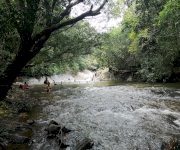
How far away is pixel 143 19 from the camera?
43.3 ft

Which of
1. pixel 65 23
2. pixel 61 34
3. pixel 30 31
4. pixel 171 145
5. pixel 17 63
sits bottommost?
pixel 171 145

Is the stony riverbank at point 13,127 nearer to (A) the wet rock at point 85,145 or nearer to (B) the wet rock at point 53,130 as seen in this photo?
→ (B) the wet rock at point 53,130

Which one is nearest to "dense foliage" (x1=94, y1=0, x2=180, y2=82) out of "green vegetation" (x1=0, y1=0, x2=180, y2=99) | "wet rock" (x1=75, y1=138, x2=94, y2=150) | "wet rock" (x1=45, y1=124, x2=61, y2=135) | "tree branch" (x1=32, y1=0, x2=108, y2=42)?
"green vegetation" (x1=0, y1=0, x2=180, y2=99)

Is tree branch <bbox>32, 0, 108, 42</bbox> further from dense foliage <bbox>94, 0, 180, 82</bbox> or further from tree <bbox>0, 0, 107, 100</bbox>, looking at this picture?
dense foliage <bbox>94, 0, 180, 82</bbox>

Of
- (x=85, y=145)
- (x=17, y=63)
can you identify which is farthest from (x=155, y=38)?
(x=85, y=145)

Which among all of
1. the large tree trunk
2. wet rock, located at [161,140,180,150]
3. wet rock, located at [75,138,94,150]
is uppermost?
the large tree trunk

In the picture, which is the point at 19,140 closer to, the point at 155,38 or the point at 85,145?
the point at 85,145

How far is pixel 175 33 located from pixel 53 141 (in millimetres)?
10597

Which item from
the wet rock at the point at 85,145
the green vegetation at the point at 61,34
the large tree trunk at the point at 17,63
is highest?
the green vegetation at the point at 61,34

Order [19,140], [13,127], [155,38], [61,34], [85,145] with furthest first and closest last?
[155,38]
[61,34]
[13,127]
[19,140]
[85,145]

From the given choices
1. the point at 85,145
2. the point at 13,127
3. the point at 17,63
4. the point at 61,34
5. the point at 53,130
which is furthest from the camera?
the point at 61,34

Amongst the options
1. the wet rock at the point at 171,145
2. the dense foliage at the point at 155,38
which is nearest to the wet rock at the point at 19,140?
the wet rock at the point at 171,145

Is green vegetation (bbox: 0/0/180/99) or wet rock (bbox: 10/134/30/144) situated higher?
green vegetation (bbox: 0/0/180/99)

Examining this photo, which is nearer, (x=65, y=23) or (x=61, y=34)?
(x=65, y=23)
